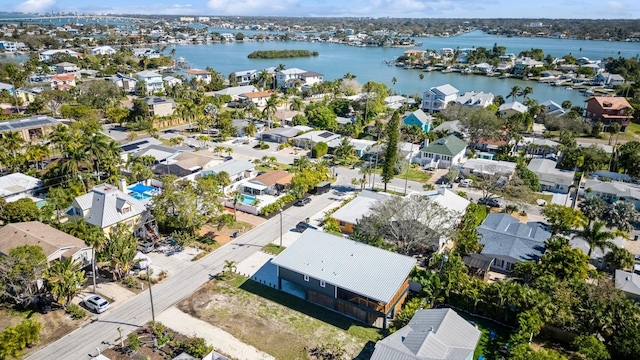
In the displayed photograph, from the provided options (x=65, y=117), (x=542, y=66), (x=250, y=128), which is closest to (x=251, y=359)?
(x=250, y=128)

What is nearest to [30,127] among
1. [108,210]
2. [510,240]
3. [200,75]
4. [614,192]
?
[108,210]

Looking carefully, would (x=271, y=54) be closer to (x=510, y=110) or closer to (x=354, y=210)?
(x=510, y=110)

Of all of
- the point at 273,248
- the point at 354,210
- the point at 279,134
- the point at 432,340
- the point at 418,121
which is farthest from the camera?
the point at 418,121

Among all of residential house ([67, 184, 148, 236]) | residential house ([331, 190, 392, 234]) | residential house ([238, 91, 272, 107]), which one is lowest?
residential house ([331, 190, 392, 234])

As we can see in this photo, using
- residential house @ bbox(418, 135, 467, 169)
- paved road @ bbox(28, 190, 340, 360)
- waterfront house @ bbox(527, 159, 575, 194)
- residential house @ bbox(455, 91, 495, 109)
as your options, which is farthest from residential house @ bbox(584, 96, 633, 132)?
paved road @ bbox(28, 190, 340, 360)

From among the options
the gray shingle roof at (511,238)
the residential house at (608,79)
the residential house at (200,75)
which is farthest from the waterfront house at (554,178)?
the residential house at (608,79)

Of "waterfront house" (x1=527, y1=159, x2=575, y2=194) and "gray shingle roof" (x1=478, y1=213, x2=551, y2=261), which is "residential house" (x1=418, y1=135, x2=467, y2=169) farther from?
"gray shingle roof" (x1=478, y1=213, x2=551, y2=261)

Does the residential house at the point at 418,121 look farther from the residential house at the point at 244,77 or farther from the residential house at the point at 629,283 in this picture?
the residential house at the point at 244,77
